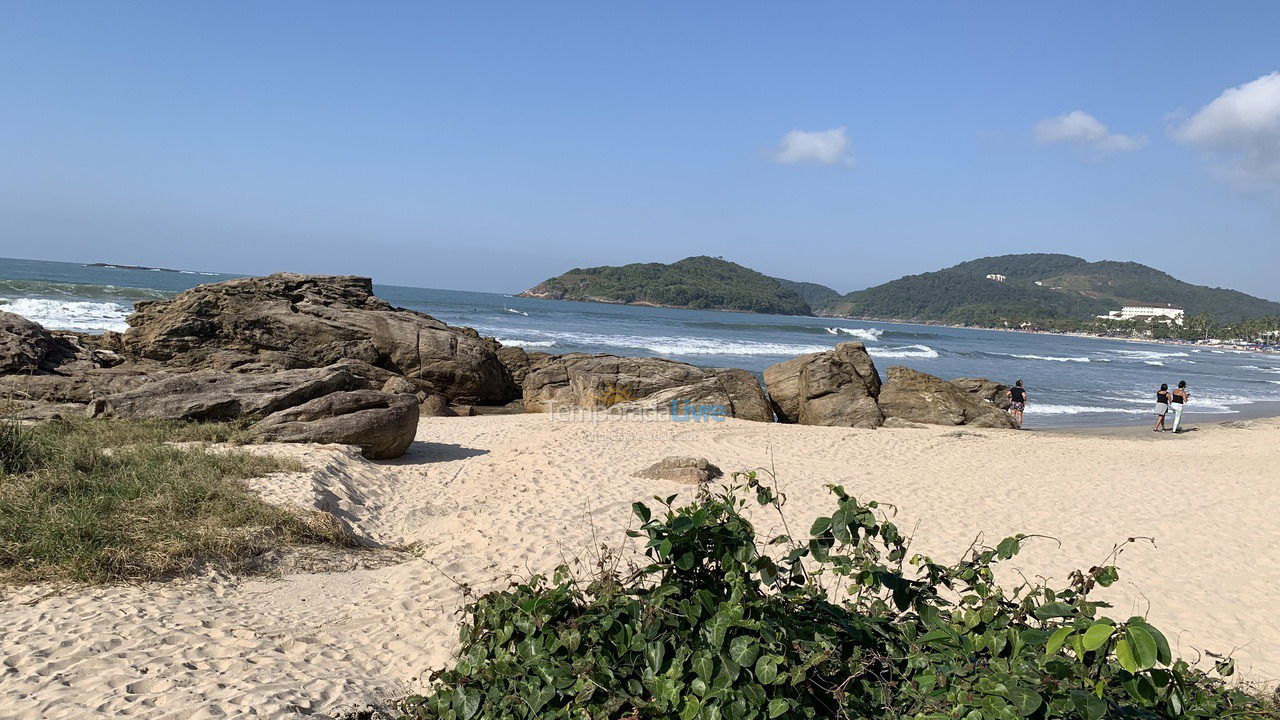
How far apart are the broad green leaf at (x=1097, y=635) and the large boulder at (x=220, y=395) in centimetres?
1043

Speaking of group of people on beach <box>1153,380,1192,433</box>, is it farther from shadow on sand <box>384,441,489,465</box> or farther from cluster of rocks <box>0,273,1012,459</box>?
shadow on sand <box>384,441,489,465</box>

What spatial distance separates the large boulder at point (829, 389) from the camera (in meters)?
17.6

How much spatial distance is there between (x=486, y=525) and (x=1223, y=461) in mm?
15497

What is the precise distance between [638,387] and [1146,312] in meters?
192

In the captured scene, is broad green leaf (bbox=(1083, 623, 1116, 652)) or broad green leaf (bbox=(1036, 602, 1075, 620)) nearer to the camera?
broad green leaf (bbox=(1083, 623, 1116, 652))

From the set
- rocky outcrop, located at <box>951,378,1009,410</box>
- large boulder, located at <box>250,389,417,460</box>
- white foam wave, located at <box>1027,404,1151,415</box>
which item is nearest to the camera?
large boulder, located at <box>250,389,417,460</box>

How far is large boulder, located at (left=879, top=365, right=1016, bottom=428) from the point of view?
18.4 metres

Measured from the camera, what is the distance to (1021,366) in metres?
48.2

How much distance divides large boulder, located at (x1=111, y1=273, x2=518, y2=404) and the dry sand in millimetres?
2869

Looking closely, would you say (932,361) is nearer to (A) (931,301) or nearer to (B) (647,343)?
(B) (647,343)

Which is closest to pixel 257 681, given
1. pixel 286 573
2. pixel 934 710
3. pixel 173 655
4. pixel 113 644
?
pixel 173 655

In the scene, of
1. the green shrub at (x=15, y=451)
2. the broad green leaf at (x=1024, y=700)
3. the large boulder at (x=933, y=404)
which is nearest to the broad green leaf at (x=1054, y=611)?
the broad green leaf at (x=1024, y=700)

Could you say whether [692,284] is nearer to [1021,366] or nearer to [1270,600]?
[1021,366]

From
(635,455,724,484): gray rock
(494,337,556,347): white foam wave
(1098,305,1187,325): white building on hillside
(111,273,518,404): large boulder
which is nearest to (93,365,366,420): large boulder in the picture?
(635,455,724,484): gray rock
